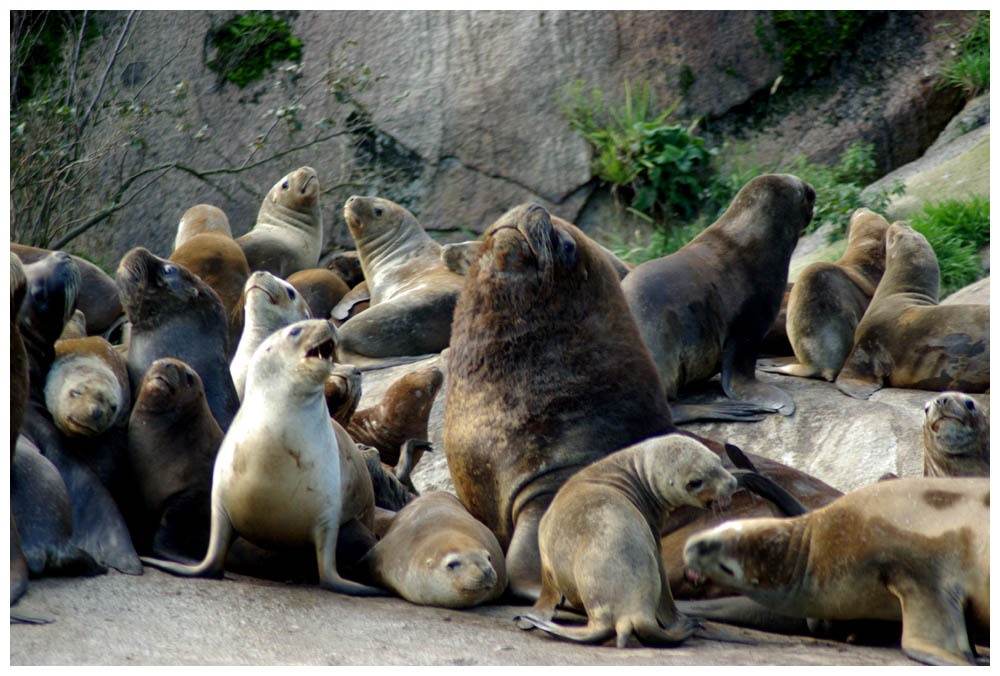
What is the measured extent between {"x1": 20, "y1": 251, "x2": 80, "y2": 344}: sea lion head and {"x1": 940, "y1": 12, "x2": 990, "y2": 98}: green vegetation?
394 inches

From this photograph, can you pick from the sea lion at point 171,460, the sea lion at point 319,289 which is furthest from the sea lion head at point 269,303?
the sea lion at point 319,289

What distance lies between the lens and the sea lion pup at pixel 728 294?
19.7 feet

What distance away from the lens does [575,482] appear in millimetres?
3803

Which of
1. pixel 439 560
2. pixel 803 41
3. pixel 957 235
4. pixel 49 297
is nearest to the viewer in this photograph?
pixel 439 560

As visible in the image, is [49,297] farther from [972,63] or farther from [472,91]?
[972,63]

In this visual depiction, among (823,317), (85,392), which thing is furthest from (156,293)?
(823,317)

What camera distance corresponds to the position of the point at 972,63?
11891 millimetres

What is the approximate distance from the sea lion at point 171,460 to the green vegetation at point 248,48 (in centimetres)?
921

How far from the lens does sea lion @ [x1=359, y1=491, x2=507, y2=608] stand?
3.71 metres

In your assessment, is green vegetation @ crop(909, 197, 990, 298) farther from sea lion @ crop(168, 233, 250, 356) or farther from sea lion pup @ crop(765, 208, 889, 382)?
sea lion @ crop(168, 233, 250, 356)

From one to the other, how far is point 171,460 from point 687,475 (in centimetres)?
191

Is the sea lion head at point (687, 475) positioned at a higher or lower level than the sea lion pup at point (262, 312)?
lower

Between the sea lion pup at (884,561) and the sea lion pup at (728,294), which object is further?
the sea lion pup at (728,294)

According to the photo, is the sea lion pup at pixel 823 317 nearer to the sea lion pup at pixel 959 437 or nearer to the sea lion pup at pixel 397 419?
the sea lion pup at pixel 959 437
